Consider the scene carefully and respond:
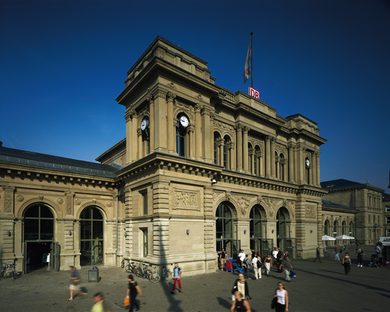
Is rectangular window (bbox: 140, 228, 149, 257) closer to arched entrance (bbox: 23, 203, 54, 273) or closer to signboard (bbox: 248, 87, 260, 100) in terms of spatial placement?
arched entrance (bbox: 23, 203, 54, 273)

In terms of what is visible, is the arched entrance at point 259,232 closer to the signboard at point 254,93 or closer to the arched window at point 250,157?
the arched window at point 250,157

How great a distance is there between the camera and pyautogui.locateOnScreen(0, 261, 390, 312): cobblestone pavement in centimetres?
1481

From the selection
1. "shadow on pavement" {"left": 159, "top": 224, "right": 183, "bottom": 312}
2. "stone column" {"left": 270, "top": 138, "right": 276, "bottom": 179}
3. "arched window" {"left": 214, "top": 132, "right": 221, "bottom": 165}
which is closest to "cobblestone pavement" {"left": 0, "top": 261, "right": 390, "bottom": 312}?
"shadow on pavement" {"left": 159, "top": 224, "right": 183, "bottom": 312}

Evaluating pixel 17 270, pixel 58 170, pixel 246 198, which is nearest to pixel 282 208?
pixel 246 198

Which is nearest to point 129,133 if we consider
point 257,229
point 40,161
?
point 40,161

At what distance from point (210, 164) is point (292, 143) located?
16.4 meters

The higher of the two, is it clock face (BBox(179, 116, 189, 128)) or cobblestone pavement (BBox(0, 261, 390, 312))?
clock face (BBox(179, 116, 189, 128))

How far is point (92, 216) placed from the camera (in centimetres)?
2883

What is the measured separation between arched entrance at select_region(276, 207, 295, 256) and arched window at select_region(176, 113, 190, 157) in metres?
15.3

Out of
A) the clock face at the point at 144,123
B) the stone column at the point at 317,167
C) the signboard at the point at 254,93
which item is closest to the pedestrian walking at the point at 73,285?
the clock face at the point at 144,123

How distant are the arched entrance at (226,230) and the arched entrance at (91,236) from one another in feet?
35.0

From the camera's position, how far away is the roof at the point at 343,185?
252ft

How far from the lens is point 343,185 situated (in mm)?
81812

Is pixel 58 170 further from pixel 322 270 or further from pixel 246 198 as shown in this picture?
pixel 322 270
